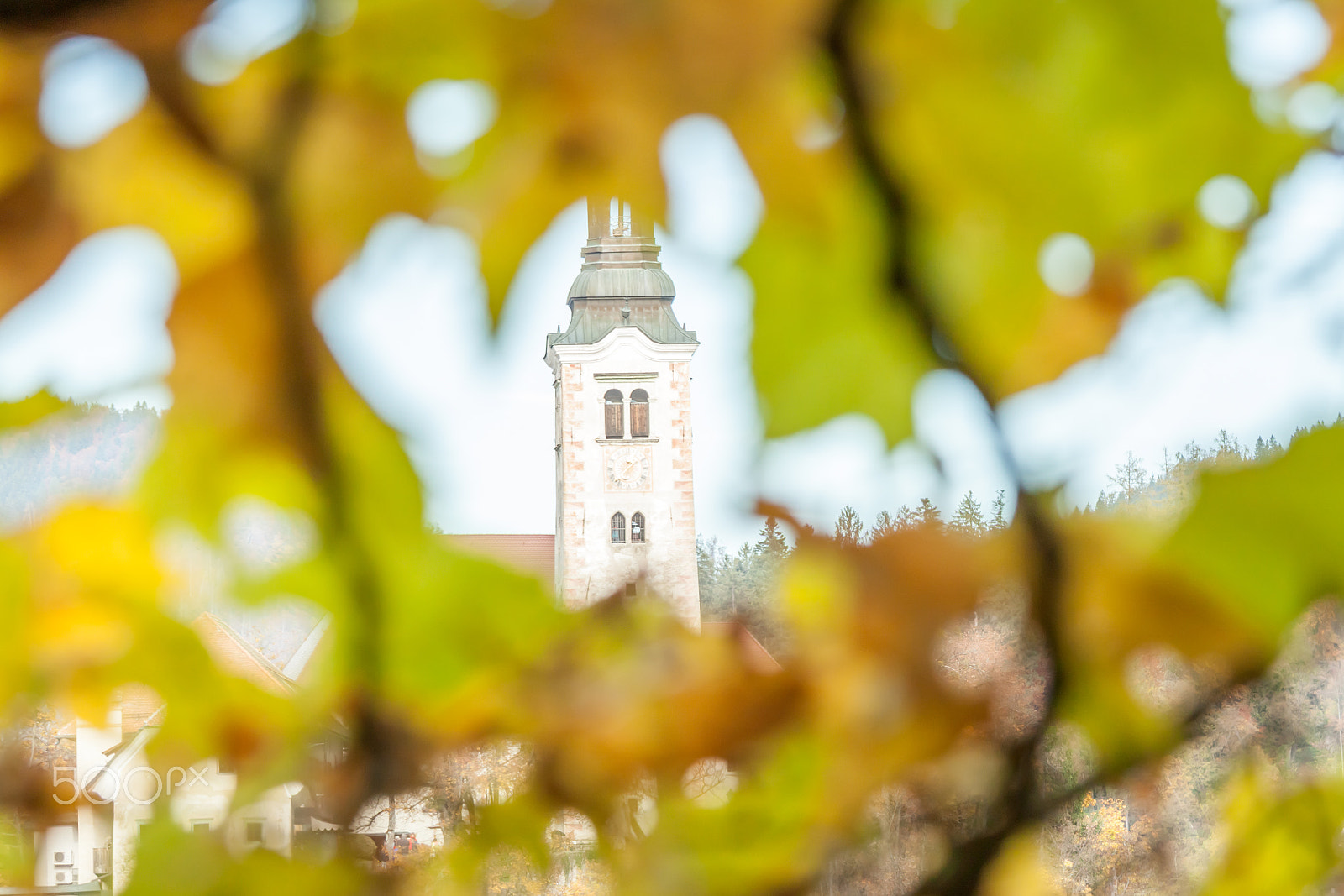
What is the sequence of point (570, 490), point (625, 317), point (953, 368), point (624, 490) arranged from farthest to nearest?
1. point (624, 490)
2. point (570, 490)
3. point (625, 317)
4. point (953, 368)

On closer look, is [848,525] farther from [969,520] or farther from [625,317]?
[625,317]

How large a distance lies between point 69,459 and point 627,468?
5.31 m

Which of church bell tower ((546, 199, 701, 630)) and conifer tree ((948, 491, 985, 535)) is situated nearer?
conifer tree ((948, 491, 985, 535))

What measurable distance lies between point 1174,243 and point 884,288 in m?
0.11

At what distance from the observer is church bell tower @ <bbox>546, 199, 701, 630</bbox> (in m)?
0.27

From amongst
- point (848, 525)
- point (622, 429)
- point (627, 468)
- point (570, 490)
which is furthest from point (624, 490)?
point (848, 525)

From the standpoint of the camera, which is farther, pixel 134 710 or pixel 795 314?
pixel 134 710

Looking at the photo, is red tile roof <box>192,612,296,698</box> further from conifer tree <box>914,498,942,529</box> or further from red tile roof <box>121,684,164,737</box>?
conifer tree <box>914,498,942,529</box>

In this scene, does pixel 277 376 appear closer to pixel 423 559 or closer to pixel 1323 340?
pixel 423 559

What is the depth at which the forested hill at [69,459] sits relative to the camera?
201 millimetres

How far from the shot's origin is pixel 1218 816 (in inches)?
9.2

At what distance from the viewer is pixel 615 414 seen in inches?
229

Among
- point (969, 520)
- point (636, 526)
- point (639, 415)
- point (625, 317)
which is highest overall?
point (639, 415)

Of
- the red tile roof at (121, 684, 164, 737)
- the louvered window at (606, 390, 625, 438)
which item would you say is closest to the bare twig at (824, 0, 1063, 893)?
the red tile roof at (121, 684, 164, 737)
